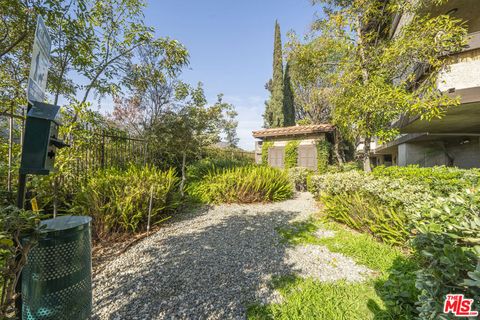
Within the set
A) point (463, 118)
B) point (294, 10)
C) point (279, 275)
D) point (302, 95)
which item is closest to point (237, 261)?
point (279, 275)

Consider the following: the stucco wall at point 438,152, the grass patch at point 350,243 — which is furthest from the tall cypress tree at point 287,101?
the grass patch at point 350,243

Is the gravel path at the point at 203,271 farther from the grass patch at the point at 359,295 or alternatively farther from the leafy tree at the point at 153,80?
the leafy tree at the point at 153,80

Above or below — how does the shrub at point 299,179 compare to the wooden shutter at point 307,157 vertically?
below

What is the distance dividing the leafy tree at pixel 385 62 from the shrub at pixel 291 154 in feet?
17.2

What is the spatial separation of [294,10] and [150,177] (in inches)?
305

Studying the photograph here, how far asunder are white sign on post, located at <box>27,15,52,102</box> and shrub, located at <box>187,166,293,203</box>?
5.30 meters

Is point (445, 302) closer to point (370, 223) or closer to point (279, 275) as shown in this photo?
point (279, 275)

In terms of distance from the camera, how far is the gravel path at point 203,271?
6.67 ft

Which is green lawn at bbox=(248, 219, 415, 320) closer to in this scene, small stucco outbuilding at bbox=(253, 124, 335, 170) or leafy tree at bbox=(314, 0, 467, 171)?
leafy tree at bbox=(314, 0, 467, 171)

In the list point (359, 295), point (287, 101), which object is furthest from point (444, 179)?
point (287, 101)

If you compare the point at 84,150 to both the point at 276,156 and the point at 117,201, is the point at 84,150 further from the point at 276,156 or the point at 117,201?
the point at 276,156

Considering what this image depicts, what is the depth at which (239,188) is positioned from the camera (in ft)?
21.6

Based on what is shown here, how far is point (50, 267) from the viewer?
155cm

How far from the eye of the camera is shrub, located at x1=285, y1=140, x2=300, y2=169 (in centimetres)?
1209
